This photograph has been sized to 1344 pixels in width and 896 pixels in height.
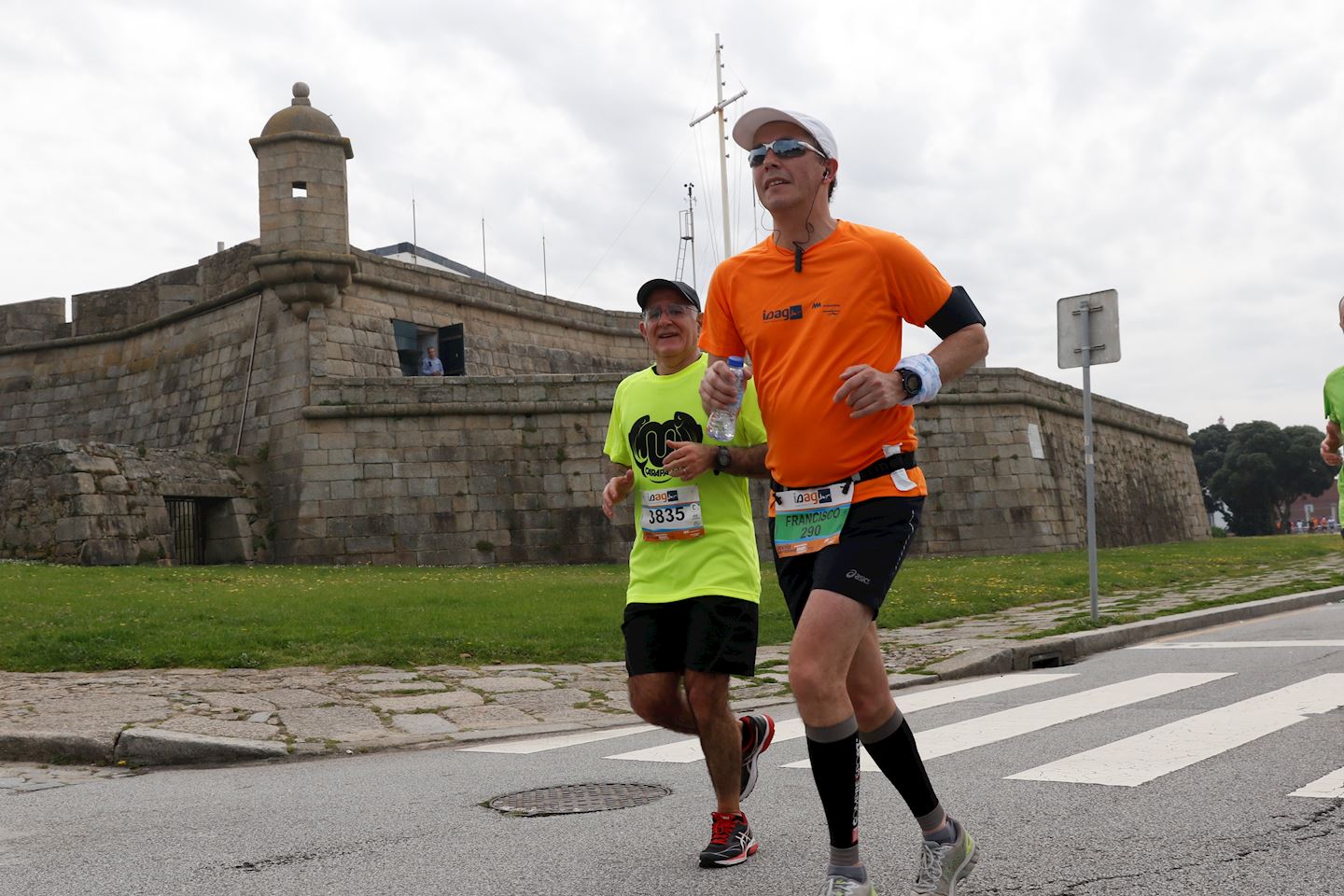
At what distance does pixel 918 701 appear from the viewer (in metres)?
7.18

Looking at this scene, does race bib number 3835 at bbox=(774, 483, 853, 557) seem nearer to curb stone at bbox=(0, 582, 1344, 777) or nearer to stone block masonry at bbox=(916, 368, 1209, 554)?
curb stone at bbox=(0, 582, 1344, 777)

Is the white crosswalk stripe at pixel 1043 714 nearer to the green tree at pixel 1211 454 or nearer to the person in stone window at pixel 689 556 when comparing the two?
the person in stone window at pixel 689 556

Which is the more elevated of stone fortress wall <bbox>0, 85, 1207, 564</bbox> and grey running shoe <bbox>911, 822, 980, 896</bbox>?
stone fortress wall <bbox>0, 85, 1207, 564</bbox>

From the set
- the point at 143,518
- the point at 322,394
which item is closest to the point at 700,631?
the point at 143,518

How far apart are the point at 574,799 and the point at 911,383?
7.90 ft

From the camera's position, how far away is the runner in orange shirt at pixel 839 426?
305 cm

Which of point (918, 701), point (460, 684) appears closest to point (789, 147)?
point (918, 701)

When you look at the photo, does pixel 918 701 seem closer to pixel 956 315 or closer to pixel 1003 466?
pixel 956 315

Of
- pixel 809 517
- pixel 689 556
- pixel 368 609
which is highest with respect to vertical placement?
pixel 809 517

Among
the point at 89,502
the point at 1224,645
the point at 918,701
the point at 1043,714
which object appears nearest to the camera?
the point at 1043,714

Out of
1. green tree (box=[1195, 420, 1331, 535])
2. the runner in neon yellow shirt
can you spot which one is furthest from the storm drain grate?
green tree (box=[1195, 420, 1331, 535])

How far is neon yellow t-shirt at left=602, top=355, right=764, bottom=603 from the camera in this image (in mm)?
4086

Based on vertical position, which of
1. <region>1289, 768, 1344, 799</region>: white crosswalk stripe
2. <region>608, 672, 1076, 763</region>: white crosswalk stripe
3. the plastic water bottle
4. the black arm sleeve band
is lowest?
<region>608, 672, 1076, 763</region>: white crosswalk stripe

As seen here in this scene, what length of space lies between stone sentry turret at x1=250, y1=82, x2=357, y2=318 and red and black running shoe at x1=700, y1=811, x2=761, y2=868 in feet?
64.4
